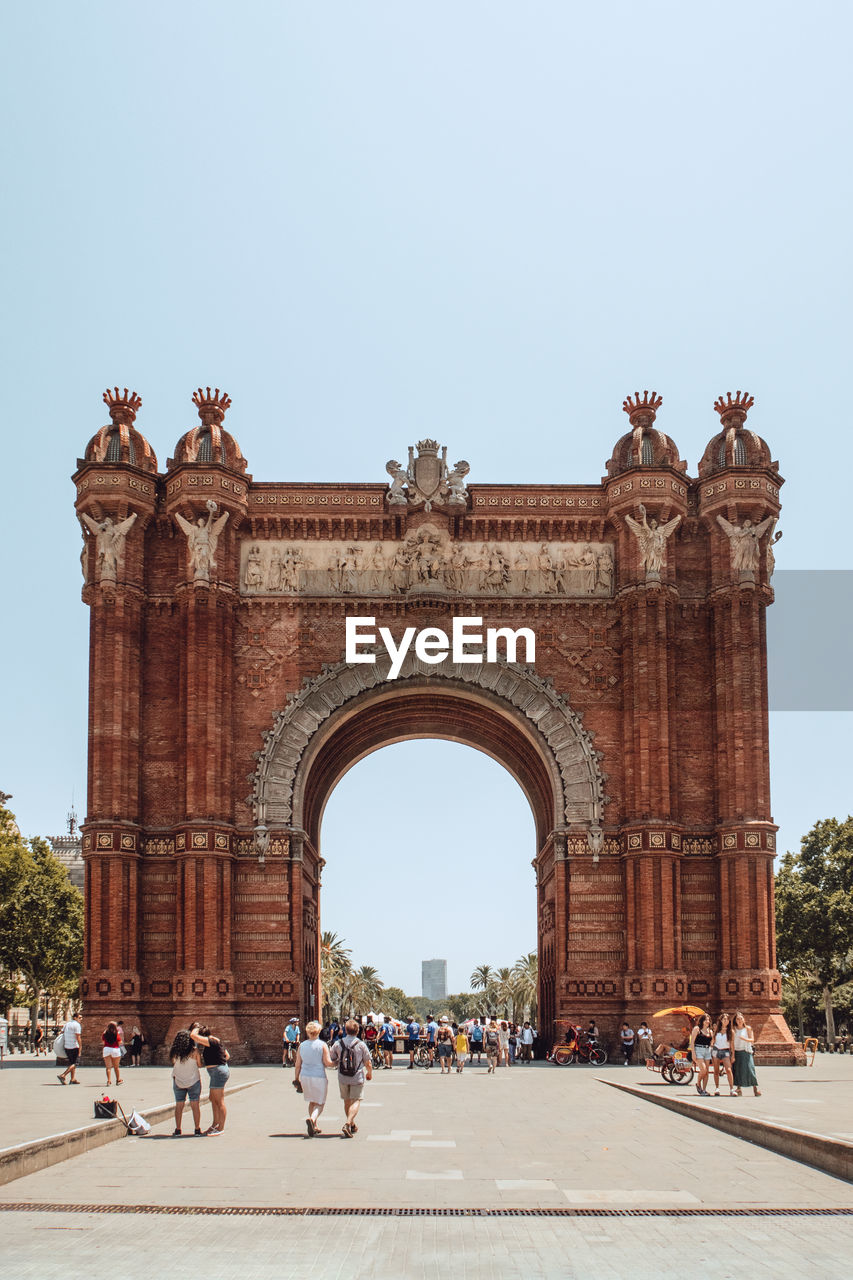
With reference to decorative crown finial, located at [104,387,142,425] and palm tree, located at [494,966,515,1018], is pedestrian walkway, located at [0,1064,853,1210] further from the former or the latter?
palm tree, located at [494,966,515,1018]

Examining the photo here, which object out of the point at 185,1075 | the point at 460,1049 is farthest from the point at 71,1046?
the point at 185,1075

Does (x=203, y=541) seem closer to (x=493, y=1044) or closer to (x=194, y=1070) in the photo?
(x=493, y=1044)

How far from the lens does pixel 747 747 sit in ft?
122

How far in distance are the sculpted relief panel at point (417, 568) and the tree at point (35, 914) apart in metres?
20.4

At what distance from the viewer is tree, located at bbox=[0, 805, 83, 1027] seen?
177 ft

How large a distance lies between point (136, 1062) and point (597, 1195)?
2425 cm

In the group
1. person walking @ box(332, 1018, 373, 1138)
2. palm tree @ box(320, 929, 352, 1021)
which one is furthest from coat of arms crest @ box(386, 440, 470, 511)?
palm tree @ box(320, 929, 352, 1021)

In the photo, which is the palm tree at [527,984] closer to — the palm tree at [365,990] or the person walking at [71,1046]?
the palm tree at [365,990]

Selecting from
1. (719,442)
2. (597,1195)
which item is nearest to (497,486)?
(719,442)

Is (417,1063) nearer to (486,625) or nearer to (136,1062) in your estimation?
(136,1062)

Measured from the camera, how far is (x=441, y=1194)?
12.8 meters

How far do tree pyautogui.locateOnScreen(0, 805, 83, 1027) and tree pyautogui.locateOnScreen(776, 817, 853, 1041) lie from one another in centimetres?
3060

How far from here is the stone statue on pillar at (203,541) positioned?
37.6 m

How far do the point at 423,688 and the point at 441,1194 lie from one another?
26094mm
